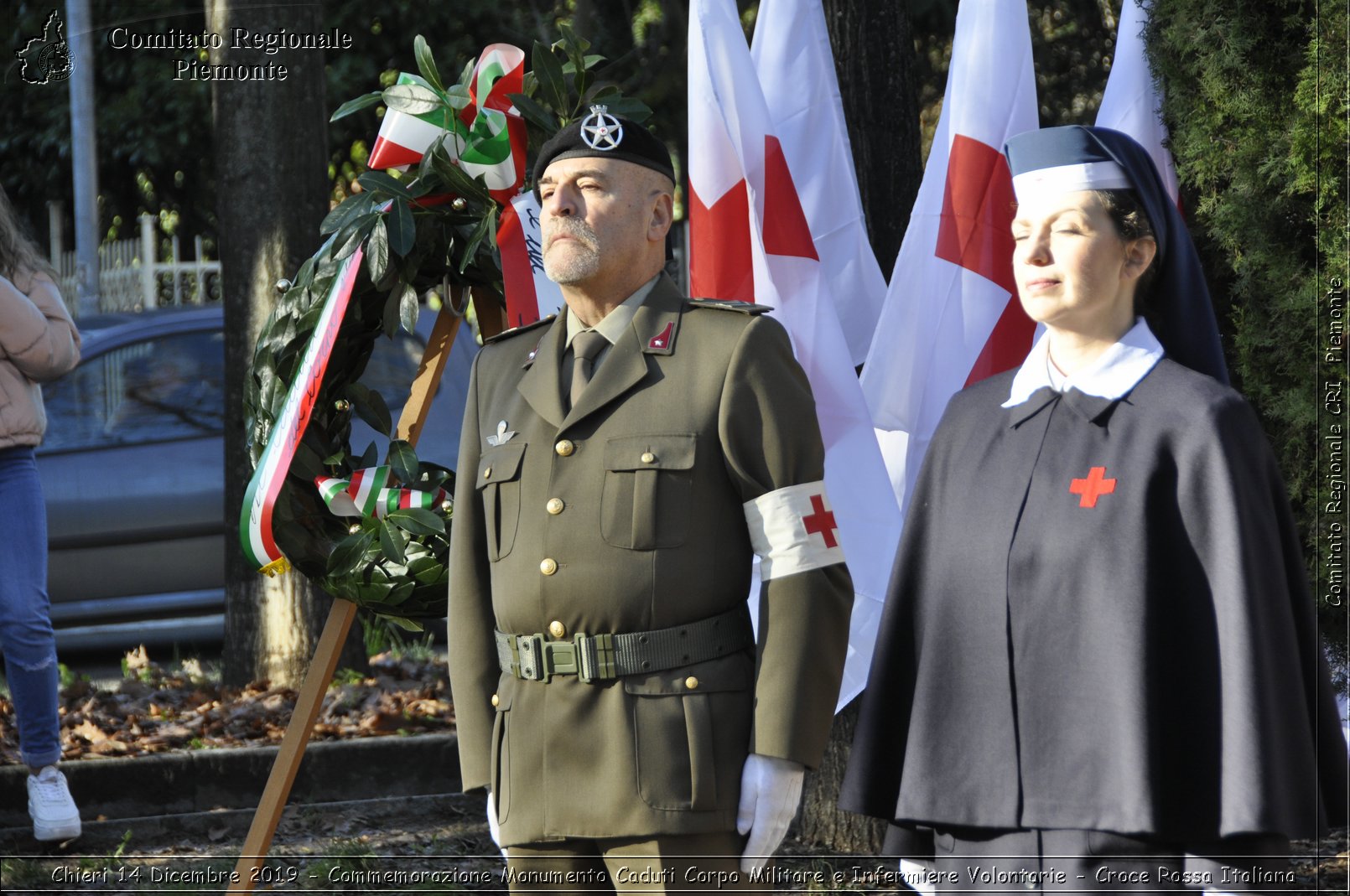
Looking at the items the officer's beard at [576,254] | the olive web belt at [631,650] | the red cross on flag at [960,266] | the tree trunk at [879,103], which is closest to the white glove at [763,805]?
the olive web belt at [631,650]

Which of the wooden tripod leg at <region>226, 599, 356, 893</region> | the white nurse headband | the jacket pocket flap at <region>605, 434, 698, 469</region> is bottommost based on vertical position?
the wooden tripod leg at <region>226, 599, 356, 893</region>

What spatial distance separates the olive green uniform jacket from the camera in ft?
9.31

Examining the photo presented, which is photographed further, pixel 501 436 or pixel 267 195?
pixel 267 195

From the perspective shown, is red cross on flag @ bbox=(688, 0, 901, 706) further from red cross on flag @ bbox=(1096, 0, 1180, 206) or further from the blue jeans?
the blue jeans

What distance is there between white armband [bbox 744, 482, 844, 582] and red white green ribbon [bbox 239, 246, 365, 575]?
5.31ft

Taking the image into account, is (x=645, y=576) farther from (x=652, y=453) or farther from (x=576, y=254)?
(x=576, y=254)

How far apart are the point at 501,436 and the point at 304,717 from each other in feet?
4.31

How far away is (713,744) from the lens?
285 cm

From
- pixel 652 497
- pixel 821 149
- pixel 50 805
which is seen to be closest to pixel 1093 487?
pixel 652 497

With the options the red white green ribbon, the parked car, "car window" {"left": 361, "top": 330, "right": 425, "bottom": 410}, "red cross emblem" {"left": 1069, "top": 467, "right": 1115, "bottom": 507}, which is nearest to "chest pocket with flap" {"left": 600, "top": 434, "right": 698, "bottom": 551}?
"red cross emblem" {"left": 1069, "top": 467, "right": 1115, "bottom": 507}

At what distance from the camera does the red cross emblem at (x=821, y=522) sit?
9.43ft

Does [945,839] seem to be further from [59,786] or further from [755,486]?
[59,786]

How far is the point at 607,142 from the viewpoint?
9.99 feet

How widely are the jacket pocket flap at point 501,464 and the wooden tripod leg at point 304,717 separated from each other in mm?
1086
